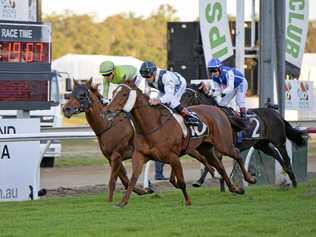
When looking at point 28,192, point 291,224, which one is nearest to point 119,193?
point 28,192

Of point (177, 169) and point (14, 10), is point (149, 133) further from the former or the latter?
point (14, 10)

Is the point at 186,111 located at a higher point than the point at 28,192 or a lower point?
higher

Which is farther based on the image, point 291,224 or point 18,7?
point 18,7

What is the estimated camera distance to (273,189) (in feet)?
47.3

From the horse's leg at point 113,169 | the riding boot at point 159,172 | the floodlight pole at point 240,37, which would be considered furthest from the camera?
the riding boot at point 159,172

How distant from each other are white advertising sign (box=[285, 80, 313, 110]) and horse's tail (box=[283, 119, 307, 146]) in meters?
7.00

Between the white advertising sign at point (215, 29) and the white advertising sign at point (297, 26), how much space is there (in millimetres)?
1113

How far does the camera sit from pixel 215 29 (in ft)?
58.0

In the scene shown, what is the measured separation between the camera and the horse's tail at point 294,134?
51.2 feet

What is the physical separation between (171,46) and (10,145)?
38.7 feet

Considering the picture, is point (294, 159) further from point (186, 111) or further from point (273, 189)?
point (186, 111)

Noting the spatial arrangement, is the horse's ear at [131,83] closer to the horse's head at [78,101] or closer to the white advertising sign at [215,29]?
the horse's head at [78,101]

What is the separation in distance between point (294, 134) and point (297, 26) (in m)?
3.05

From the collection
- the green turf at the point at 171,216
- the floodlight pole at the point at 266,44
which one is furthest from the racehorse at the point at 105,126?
the floodlight pole at the point at 266,44
